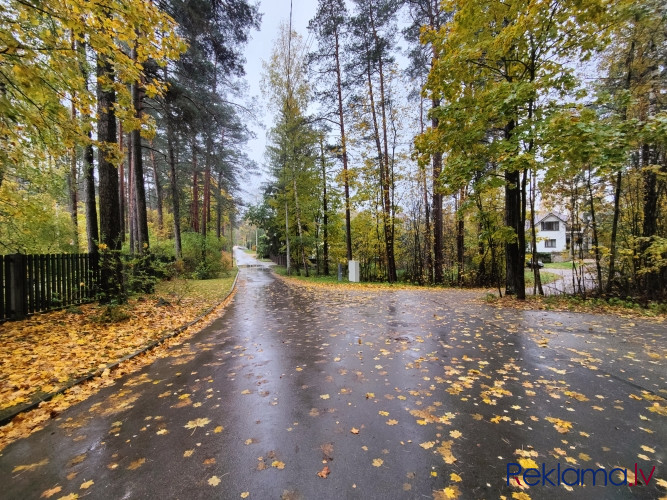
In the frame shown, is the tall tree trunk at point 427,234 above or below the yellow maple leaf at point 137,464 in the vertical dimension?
above

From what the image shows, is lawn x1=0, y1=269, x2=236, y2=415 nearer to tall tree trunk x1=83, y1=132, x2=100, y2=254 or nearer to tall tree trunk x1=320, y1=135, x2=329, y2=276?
tall tree trunk x1=83, y1=132, x2=100, y2=254

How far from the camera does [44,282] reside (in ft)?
21.5

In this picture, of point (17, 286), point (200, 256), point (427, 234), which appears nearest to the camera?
point (17, 286)

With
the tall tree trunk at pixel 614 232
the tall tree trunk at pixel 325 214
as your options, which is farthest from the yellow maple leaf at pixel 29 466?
the tall tree trunk at pixel 325 214

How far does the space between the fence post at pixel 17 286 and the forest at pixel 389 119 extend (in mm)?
1182

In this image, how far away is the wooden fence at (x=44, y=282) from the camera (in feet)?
19.5

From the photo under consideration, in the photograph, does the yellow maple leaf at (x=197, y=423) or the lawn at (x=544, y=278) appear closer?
the yellow maple leaf at (x=197, y=423)

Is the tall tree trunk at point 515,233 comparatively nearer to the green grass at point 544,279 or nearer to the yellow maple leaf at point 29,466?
the green grass at point 544,279

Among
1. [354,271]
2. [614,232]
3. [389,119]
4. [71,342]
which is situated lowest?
[71,342]

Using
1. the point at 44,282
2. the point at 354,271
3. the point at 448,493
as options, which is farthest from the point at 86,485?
the point at 354,271

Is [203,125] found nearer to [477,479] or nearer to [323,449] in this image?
[323,449]

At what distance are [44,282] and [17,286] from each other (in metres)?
0.53

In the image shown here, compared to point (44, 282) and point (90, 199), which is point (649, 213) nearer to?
point (44, 282)

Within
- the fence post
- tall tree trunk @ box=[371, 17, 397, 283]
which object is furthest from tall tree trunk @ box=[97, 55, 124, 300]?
tall tree trunk @ box=[371, 17, 397, 283]
